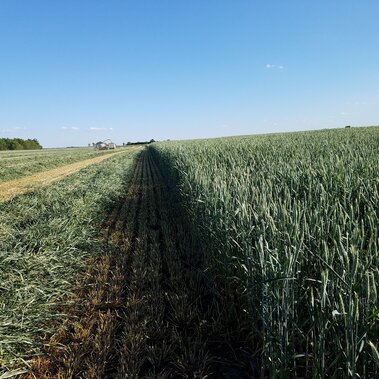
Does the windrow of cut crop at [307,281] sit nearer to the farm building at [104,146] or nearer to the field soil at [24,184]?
the field soil at [24,184]

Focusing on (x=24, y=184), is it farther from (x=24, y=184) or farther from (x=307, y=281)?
(x=307, y=281)

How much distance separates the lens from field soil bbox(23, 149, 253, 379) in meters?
3.37

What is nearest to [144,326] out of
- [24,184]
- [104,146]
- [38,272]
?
[38,272]

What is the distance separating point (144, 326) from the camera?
4.00 metres

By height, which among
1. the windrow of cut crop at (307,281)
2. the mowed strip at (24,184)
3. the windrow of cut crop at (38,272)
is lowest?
the mowed strip at (24,184)

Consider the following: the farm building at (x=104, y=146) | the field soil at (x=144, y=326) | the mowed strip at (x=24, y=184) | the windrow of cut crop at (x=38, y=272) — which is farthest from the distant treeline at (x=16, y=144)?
the field soil at (x=144, y=326)

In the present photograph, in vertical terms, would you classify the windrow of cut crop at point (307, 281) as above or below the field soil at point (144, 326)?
above

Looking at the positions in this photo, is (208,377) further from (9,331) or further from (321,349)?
(9,331)

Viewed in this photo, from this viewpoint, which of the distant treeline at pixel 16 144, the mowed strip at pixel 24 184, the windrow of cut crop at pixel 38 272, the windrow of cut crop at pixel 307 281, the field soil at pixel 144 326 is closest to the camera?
the windrow of cut crop at pixel 307 281

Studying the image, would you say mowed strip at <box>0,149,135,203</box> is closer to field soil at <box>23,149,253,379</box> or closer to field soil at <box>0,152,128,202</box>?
field soil at <box>0,152,128,202</box>

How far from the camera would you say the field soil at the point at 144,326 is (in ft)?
11.1

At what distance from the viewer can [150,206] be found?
1155 cm

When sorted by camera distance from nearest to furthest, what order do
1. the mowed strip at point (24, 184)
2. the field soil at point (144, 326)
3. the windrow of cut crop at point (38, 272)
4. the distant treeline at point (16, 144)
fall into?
the field soil at point (144, 326), the windrow of cut crop at point (38, 272), the mowed strip at point (24, 184), the distant treeline at point (16, 144)

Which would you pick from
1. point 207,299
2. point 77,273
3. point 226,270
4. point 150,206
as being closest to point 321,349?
point 226,270
